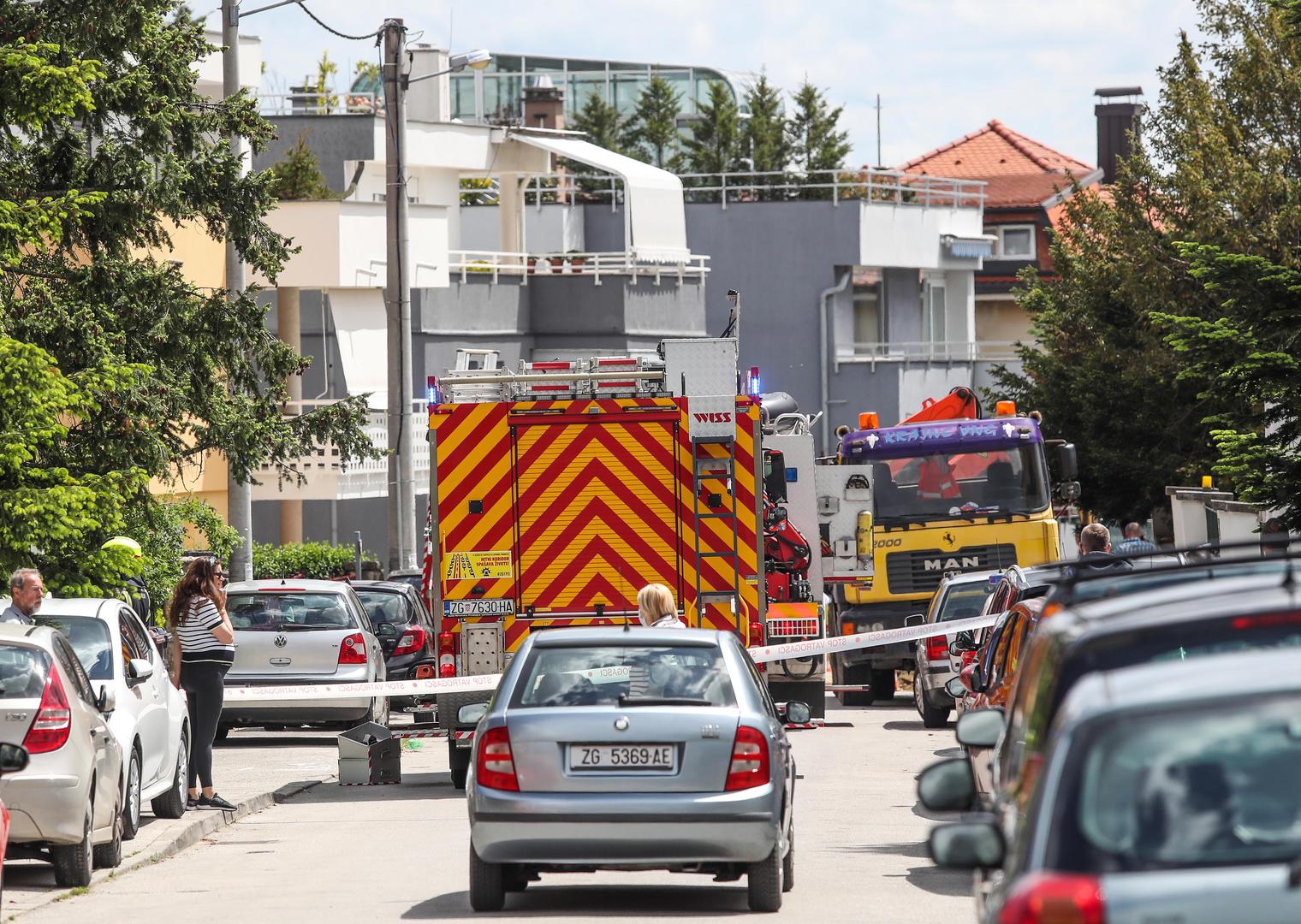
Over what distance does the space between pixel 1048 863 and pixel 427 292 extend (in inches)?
1766

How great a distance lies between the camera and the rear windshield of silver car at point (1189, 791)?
5.00 meters

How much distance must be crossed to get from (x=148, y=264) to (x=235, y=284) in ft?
5.80

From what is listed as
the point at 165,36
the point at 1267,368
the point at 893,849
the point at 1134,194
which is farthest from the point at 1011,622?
the point at 1134,194

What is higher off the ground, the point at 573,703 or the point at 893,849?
the point at 573,703

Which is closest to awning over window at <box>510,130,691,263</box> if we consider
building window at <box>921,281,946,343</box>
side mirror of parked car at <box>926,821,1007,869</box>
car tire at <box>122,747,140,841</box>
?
building window at <box>921,281,946,343</box>

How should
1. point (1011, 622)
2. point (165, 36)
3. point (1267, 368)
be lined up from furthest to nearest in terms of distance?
point (165, 36), point (1267, 368), point (1011, 622)

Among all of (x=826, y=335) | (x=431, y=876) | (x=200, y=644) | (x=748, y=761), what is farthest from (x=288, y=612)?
(x=826, y=335)

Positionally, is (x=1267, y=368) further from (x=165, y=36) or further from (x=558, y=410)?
(x=165, y=36)

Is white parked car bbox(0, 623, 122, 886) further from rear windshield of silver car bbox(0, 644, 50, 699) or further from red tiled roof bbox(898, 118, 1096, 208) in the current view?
red tiled roof bbox(898, 118, 1096, 208)

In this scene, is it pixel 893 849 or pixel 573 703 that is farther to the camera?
pixel 893 849

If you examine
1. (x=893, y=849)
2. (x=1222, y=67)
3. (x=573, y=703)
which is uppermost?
(x=1222, y=67)

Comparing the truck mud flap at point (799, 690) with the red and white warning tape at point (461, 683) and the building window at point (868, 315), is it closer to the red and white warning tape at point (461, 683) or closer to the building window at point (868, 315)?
the red and white warning tape at point (461, 683)

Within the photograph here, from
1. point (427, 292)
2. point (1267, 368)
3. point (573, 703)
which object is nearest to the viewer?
point (573, 703)

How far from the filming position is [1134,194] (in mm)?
44656
